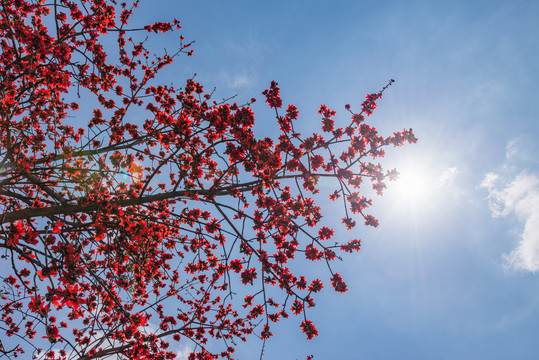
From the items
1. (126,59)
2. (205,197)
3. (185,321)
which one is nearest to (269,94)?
(205,197)

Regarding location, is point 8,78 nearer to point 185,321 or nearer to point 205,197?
point 205,197

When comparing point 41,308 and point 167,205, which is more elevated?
point 167,205

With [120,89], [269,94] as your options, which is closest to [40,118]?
[120,89]

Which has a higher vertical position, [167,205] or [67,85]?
[67,85]

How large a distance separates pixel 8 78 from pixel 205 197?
4.32 meters

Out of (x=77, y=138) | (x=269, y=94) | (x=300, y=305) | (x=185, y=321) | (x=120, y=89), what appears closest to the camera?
(x=269, y=94)

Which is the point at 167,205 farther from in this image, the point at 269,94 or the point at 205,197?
the point at 269,94

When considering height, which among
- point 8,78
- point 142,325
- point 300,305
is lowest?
point 142,325

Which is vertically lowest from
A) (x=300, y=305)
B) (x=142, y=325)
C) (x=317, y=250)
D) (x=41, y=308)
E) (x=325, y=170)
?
(x=41, y=308)

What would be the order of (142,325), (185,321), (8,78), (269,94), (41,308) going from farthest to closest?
1. (185,321)
2. (142,325)
3. (8,78)
4. (269,94)
5. (41,308)

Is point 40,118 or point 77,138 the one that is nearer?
point 40,118

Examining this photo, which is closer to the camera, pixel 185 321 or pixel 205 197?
pixel 205 197

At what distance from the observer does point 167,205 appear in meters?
6.77

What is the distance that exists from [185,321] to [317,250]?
5260 millimetres
